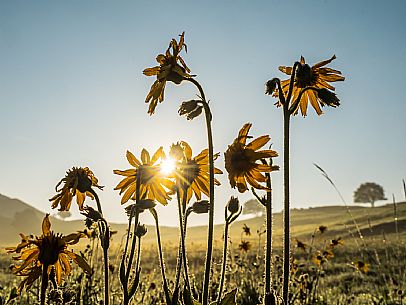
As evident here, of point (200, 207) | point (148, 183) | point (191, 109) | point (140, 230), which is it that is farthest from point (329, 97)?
point (140, 230)

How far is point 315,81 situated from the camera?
9.08 feet

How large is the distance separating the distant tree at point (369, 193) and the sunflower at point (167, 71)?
102706mm

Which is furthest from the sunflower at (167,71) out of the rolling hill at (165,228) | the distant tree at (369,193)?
the distant tree at (369,193)

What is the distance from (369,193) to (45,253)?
10355 cm

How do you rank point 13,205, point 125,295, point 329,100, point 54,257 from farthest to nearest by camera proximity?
point 13,205, point 329,100, point 54,257, point 125,295

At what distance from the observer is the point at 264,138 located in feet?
8.52

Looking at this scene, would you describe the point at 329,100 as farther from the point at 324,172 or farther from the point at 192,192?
the point at 324,172

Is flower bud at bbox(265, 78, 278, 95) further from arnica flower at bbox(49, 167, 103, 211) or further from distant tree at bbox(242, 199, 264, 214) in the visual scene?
distant tree at bbox(242, 199, 264, 214)

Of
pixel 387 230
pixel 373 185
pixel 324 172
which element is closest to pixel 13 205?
pixel 373 185

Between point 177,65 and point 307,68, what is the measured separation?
2.49ft

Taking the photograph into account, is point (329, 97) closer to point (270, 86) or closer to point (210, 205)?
point (270, 86)

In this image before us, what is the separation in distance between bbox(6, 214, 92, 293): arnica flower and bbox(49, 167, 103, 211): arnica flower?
0.24 meters

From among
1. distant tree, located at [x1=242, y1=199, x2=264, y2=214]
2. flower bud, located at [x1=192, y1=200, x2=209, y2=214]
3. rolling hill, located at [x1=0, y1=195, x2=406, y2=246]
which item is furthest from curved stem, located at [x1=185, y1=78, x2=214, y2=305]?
distant tree, located at [x1=242, y1=199, x2=264, y2=214]

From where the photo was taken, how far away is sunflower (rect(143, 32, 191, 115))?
2.36 meters
